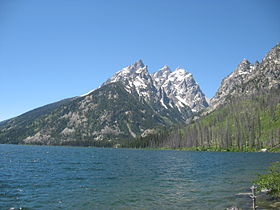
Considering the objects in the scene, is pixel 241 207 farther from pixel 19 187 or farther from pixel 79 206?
pixel 19 187

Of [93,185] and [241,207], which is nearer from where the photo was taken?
[241,207]

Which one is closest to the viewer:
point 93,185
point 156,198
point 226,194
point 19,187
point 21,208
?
point 21,208

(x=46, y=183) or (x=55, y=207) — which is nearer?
(x=55, y=207)

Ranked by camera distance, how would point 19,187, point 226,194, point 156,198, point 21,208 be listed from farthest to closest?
point 19,187 → point 226,194 → point 156,198 → point 21,208

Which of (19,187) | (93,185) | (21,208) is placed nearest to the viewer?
(21,208)

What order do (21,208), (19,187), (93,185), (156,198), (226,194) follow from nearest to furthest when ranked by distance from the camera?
(21,208), (156,198), (226,194), (19,187), (93,185)

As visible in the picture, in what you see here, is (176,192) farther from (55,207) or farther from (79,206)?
(55,207)

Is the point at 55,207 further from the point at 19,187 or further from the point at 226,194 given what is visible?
the point at 226,194

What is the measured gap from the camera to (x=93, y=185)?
4978 cm

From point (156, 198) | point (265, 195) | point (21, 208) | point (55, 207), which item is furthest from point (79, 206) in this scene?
point (265, 195)

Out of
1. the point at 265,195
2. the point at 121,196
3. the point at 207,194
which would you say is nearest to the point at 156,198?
the point at 121,196

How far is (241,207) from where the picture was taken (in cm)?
3344

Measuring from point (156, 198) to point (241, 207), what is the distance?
44.6 feet

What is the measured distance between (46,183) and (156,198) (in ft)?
88.2
